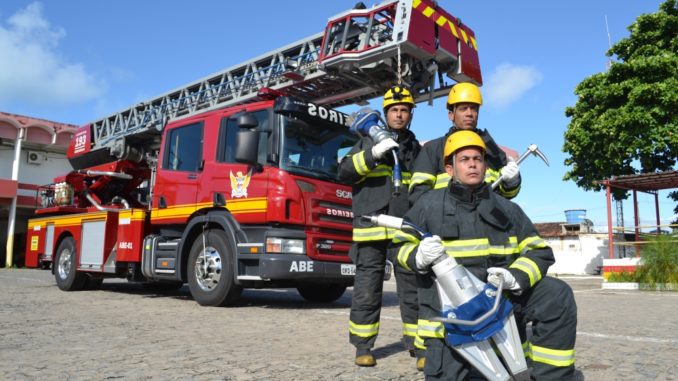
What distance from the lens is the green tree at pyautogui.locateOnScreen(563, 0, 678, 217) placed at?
16984 mm

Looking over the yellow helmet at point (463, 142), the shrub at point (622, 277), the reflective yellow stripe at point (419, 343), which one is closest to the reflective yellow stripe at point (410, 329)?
the reflective yellow stripe at point (419, 343)

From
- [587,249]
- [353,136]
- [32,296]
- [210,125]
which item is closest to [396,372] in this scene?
[353,136]

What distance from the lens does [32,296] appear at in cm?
805

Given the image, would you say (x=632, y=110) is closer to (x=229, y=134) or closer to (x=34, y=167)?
(x=229, y=134)

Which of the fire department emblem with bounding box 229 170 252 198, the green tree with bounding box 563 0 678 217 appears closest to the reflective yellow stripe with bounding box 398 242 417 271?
the fire department emblem with bounding box 229 170 252 198

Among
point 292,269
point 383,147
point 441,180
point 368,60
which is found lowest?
point 292,269

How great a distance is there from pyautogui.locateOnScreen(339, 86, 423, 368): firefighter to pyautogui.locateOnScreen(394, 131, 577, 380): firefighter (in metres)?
0.81

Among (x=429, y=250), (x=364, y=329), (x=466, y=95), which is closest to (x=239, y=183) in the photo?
(x=364, y=329)

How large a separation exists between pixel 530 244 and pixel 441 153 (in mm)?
899

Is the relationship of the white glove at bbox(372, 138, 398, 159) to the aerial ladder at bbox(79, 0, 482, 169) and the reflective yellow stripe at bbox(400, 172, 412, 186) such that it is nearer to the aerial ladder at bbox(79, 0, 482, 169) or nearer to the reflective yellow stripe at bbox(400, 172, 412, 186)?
the reflective yellow stripe at bbox(400, 172, 412, 186)

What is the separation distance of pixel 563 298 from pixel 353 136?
472 cm

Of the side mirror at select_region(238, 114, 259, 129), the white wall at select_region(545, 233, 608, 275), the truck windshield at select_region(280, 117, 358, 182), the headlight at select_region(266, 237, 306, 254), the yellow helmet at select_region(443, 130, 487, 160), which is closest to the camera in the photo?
the yellow helmet at select_region(443, 130, 487, 160)

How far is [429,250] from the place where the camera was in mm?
2289

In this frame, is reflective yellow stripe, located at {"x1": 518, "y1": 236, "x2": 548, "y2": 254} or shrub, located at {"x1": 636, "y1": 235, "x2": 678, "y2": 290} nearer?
reflective yellow stripe, located at {"x1": 518, "y1": 236, "x2": 548, "y2": 254}
